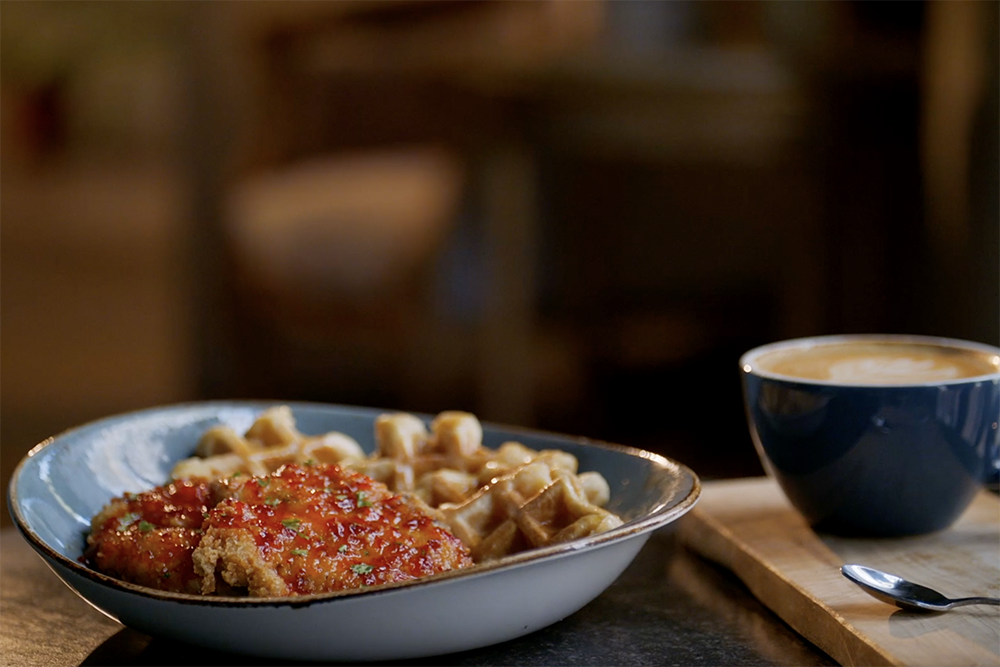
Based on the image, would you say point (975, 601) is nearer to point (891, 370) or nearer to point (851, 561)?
point (851, 561)

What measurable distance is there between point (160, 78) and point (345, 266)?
700 millimetres

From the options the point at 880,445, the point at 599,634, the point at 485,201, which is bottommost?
the point at 599,634

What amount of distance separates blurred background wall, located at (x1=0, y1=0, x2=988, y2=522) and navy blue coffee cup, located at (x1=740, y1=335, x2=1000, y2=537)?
7.15 ft

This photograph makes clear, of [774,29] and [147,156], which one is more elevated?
[774,29]

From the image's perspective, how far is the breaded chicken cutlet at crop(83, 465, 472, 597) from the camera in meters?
0.79

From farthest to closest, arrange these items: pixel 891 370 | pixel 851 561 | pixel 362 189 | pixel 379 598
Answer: pixel 362 189 → pixel 891 370 → pixel 851 561 → pixel 379 598

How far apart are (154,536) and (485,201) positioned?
2.44m

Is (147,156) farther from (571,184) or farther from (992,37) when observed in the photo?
(992,37)

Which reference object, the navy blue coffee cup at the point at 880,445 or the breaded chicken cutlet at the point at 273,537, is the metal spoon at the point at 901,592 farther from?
the breaded chicken cutlet at the point at 273,537

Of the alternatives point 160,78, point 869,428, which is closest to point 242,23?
point 160,78

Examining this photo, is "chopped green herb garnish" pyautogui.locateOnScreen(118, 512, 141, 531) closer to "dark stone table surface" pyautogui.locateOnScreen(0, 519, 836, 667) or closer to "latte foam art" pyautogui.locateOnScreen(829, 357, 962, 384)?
"dark stone table surface" pyautogui.locateOnScreen(0, 519, 836, 667)

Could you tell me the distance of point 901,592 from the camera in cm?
85

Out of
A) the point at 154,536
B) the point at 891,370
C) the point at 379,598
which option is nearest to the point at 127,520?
the point at 154,536

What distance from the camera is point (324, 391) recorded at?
3.19 metres
